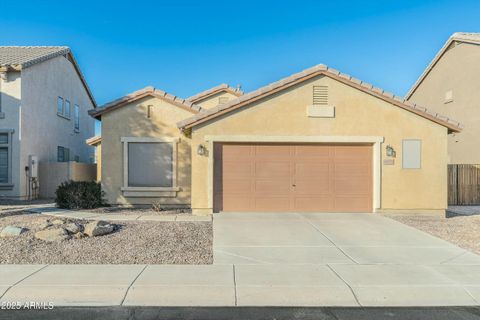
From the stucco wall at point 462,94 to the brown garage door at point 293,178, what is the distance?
11416mm

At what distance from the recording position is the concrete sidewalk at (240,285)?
5.12 meters

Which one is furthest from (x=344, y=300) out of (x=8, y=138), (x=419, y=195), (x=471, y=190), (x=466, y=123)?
(x=466, y=123)

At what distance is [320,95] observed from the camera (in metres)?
12.3

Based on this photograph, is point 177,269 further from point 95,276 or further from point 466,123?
point 466,123

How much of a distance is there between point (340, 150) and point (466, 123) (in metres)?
12.4

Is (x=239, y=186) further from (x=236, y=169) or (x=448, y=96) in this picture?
(x=448, y=96)

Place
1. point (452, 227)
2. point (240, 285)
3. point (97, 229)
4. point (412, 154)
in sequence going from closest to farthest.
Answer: point (240, 285), point (97, 229), point (452, 227), point (412, 154)

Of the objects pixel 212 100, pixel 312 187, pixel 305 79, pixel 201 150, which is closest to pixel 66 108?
pixel 212 100

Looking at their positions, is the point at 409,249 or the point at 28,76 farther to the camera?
the point at 28,76

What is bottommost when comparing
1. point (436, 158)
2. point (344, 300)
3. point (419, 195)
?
point (344, 300)

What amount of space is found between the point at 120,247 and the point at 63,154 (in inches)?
615

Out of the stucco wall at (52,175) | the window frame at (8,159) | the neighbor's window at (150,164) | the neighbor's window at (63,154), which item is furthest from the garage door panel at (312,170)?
the neighbor's window at (63,154)

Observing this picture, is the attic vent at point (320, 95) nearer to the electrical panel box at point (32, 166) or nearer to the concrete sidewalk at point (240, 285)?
the concrete sidewalk at point (240, 285)

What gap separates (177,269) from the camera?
630 cm
